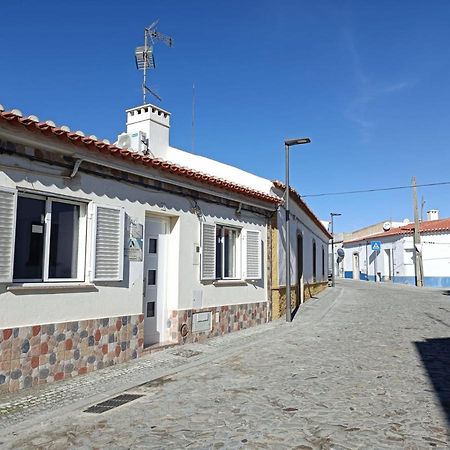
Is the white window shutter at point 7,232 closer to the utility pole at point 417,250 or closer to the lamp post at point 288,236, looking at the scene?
the lamp post at point 288,236

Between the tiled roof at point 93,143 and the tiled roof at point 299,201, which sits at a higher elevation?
the tiled roof at point 299,201

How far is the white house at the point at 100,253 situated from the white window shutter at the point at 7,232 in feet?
0.04

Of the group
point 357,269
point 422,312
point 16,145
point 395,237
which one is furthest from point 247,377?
point 357,269

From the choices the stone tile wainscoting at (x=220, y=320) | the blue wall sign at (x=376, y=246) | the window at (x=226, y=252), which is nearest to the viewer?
the stone tile wainscoting at (x=220, y=320)

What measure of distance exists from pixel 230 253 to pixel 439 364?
5257mm

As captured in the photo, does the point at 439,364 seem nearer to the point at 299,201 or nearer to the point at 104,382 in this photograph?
the point at 104,382

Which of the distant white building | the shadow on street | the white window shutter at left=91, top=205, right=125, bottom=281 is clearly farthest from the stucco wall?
the white window shutter at left=91, top=205, right=125, bottom=281

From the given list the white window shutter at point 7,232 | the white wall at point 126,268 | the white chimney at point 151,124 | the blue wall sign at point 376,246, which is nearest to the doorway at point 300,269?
the white wall at point 126,268

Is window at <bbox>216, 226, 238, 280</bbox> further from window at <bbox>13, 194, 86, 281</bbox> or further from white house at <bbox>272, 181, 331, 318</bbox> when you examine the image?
window at <bbox>13, 194, 86, 281</bbox>

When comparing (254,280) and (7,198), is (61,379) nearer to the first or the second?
(7,198)

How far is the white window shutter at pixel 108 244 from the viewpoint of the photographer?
22.2 ft

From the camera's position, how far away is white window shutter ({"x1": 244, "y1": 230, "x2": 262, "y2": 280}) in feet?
36.1

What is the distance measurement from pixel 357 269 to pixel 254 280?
39.7 metres

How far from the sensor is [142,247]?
7770 millimetres
